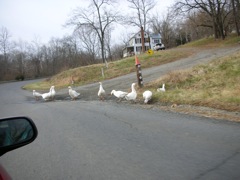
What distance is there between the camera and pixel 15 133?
98.1 inches

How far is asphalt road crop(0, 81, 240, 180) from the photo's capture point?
4039 millimetres

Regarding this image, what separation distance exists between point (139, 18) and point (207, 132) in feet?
195

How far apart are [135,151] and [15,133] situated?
2.90 meters

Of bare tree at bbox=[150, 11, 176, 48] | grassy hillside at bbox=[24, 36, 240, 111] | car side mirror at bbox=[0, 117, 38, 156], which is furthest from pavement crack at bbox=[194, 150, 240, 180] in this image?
bare tree at bbox=[150, 11, 176, 48]

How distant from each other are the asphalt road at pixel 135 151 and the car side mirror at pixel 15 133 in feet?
5.46

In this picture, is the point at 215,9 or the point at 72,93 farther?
the point at 215,9

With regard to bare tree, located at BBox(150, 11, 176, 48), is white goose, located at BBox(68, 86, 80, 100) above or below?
below

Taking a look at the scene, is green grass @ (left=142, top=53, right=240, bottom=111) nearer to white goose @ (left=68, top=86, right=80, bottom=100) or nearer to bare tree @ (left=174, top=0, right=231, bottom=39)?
white goose @ (left=68, top=86, right=80, bottom=100)

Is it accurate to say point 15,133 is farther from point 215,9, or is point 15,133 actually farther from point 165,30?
point 165,30

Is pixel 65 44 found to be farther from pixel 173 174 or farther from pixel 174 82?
pixel 173 174

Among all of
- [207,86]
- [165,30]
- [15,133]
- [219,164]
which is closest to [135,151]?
[219,164]

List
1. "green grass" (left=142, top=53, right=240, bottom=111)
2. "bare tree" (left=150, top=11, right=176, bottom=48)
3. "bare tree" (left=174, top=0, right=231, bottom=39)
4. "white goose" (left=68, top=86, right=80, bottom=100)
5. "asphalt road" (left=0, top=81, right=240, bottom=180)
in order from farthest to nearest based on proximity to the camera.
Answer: "bare tree" (left=150, top=11, right=176, bottom=48) < "bare tree" (left=174, top=0, right=231, bottom=39) < "white goose" (left=68, top=86, right=80, bottom=100) < "green grass" (left=142, top=53, right=240, bottom=111) < "asphalt road" (left=0, top=81, right=240, bottom=180)

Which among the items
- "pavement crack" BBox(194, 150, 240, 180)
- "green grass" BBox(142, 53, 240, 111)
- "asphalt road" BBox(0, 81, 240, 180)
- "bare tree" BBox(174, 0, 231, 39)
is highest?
"bare tree" BBox(174, 0, 231, 39)

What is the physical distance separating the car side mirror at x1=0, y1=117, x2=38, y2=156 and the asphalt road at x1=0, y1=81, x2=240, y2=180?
1665 millimetres
